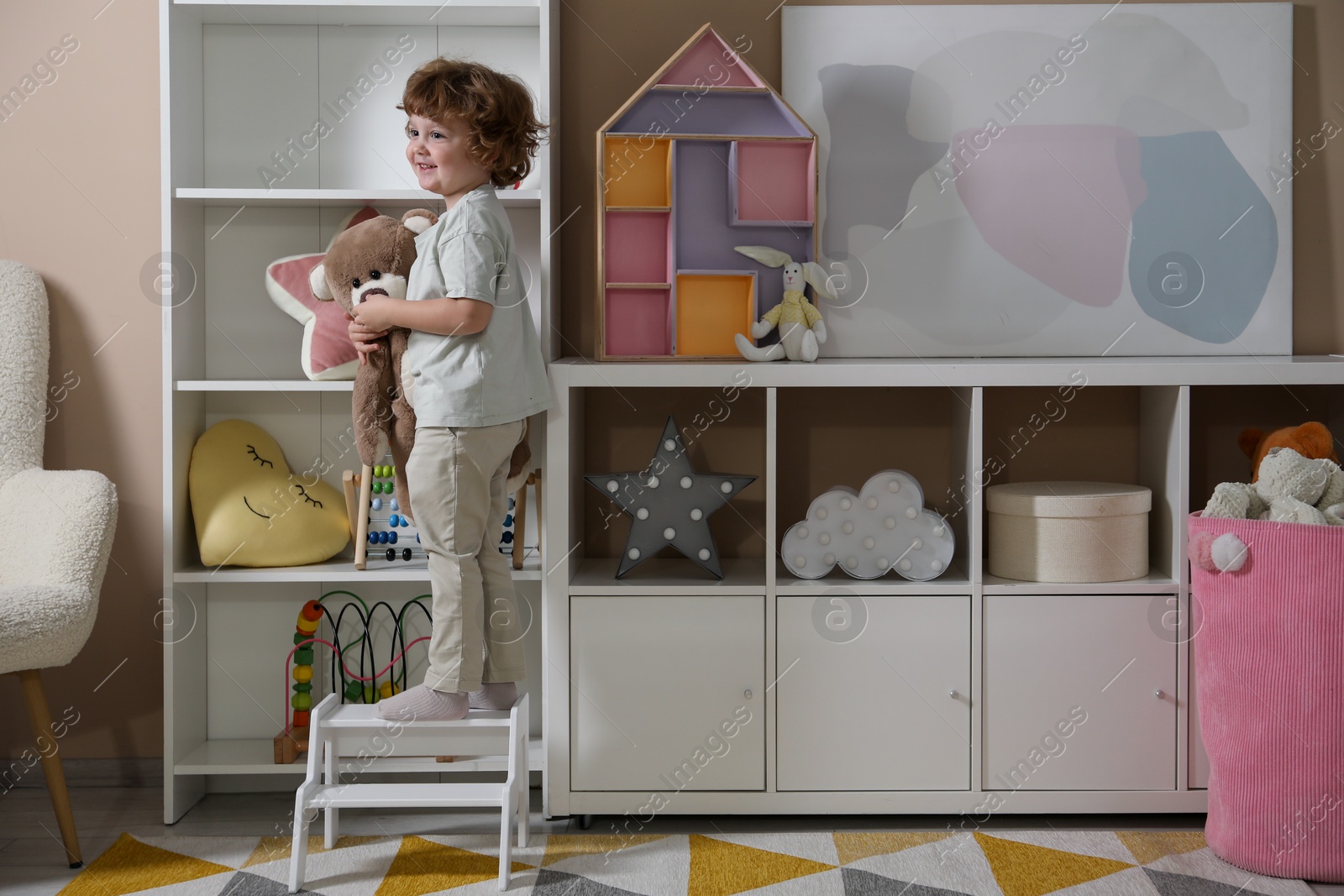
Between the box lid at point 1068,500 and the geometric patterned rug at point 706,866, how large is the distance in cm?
58

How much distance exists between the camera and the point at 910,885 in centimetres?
162

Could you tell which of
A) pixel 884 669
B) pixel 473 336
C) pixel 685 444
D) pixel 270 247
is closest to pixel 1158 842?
pixel 884 669

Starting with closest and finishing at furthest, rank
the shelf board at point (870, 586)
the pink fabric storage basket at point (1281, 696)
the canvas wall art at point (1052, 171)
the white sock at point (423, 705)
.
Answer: the pink fabric storage basket at point (1281, 696)
the white sock at point (423, 705)
the shelf board at point (870, 586)
the canvas wall art at point (1052, 171)

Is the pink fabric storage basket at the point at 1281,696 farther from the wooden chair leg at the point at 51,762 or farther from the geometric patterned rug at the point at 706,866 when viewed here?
the wooden chair leg at the point at 51,762

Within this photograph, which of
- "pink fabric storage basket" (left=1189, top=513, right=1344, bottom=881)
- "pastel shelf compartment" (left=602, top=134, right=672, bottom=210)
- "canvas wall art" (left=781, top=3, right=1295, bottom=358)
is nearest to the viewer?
"pink fabric storage basket" (left=1189, top=513, right=1344, bottom=881)

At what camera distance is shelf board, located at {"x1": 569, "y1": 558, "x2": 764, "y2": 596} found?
1.80 metres

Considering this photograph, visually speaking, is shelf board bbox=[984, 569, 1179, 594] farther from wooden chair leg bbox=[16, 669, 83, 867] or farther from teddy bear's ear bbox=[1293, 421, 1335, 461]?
wooden chair leg bbox=[16, 669, 83, 867]

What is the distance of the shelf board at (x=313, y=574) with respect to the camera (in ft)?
6.09

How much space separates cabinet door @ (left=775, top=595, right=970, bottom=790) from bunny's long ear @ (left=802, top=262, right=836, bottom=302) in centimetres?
58

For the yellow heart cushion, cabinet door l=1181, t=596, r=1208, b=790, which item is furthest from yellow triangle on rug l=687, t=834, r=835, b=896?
the yellow heart cushion

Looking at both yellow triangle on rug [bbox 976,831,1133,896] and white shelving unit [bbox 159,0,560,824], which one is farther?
white shelving unit [bbox 159,0,560,824]

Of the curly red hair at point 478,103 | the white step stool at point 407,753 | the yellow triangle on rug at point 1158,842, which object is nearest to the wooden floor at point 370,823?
the yellow triangle on rug at point 1158,842

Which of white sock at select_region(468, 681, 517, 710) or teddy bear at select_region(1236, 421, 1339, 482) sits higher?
teddy bear at select_region(1236, 421, 1339, 482)

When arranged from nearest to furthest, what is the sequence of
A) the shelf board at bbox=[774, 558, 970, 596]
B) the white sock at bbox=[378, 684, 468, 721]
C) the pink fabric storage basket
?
the pink fabric storage basket
the white sock at bbox=[378, 684, 468, 721]
the shelf board at bbox=[774, 558, 970, 596]
